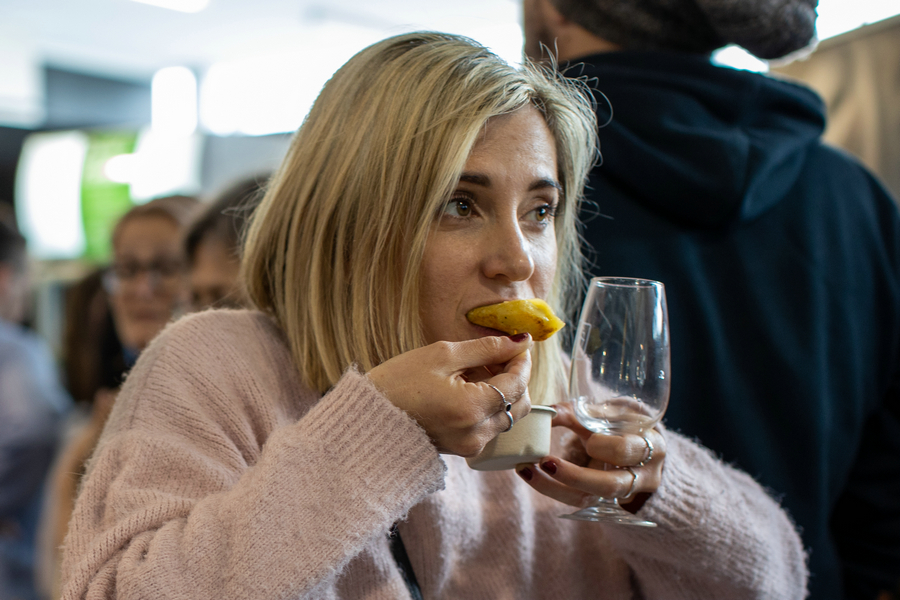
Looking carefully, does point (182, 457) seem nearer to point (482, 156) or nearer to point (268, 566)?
point (268, 566)

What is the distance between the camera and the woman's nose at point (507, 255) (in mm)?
960

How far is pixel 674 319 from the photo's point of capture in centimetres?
141

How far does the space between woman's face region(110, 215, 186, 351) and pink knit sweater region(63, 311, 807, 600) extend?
151cm

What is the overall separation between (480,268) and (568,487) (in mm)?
349

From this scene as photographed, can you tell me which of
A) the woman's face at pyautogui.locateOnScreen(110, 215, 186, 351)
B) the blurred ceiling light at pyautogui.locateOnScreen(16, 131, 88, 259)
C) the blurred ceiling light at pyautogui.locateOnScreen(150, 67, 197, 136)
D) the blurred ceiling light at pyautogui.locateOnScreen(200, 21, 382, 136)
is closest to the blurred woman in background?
the woman's face at pyautogui.locateOnScreen(110, 215, 186, 351)

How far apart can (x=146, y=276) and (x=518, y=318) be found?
6.32ft

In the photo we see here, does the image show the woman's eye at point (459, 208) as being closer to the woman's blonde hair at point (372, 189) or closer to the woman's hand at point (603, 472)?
the woman's blonde hair at point (372, 189)

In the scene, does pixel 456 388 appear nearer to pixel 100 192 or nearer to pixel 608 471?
pixel 608 471

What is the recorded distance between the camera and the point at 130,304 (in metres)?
2.46

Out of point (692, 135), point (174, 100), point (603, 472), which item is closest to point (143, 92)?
point (174, 100)

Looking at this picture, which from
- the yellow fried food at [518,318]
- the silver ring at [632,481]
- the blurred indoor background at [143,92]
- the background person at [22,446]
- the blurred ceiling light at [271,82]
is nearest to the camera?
the yellow fried food at [518,318]

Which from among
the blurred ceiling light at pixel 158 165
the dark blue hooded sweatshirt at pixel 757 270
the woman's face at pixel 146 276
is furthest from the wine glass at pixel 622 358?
the blurred ceiling light at pixel 158 165

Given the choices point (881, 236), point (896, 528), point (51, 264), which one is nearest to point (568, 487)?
point (896, 528)

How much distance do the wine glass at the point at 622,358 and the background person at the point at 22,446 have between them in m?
2.31
